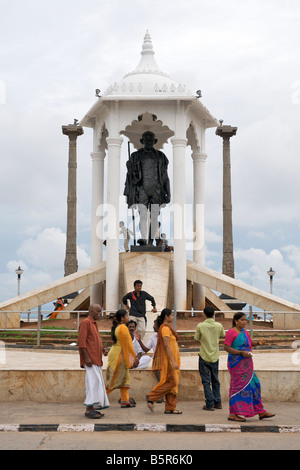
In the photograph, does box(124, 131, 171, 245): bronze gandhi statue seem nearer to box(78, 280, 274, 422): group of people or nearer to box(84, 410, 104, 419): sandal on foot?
box(78, 280, 274, 422): group of people

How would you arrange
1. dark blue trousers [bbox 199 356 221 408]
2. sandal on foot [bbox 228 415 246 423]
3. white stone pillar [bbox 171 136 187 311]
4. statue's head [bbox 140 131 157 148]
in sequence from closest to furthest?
sandal on foot [bbox 228 415 246 423], dark blue trousers [bbox 199 356 221 408], white stone pillar [bbox 171 136 187 311], statue's head [bbox 140 131 157 148]

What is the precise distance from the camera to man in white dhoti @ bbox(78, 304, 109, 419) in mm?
8422

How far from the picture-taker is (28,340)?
50.7 feet

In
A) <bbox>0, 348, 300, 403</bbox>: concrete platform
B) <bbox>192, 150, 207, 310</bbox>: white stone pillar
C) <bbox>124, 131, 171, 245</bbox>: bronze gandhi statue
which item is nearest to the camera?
<bbox>0, 348, 300, 403</bbox>: concrete platform

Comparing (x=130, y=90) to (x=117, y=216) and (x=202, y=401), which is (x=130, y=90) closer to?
(x=117, y=216)

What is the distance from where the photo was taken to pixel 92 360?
8.50m

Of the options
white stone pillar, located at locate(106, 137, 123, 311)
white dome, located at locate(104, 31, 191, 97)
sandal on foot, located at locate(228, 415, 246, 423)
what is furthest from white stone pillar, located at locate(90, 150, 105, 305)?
sandal on foot, located at locate(228, 415, 246, 423)

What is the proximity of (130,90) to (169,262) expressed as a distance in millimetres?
5299

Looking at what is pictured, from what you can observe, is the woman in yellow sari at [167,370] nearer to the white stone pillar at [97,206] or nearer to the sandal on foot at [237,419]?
the sandal on foot at [237,419]

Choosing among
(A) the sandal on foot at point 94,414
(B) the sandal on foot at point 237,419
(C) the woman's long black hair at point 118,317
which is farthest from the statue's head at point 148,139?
(B) the sandal on foot at point 237,419

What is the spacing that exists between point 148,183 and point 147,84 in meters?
3.29

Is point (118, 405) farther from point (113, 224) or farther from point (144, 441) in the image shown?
point (113, 224)

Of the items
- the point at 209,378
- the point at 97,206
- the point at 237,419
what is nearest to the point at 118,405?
the point at 209,378
